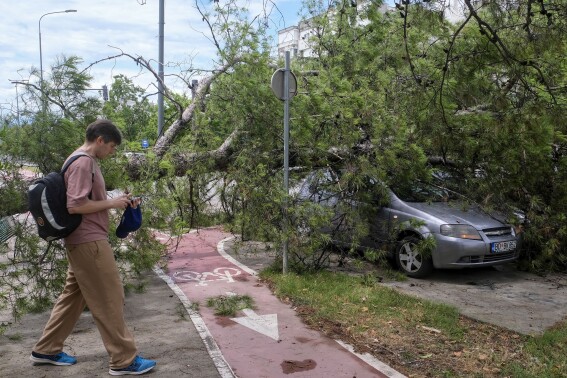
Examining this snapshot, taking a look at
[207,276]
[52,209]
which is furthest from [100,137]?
[207,276]

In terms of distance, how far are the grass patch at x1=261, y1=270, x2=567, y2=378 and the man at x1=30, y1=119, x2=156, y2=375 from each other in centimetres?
220

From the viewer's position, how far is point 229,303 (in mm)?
6340

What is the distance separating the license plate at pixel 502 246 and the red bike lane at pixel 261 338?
321 cm

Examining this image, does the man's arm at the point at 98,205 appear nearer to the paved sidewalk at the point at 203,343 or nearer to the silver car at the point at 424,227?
the paved sidewalk at the point at 203,343

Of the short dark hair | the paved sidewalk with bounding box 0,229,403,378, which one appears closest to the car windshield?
the paved sidewalk with bounding box 0,229,403,378

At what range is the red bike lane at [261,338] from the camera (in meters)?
4.52

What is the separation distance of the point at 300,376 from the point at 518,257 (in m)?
5.40

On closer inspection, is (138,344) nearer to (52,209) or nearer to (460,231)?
(52,209)

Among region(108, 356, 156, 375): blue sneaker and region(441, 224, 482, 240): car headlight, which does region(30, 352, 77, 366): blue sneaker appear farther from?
region(441, 224, 482, 240): car headlight

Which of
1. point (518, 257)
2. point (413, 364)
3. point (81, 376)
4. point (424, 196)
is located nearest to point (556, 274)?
point (518, 257)

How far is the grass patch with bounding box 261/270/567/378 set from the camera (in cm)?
464

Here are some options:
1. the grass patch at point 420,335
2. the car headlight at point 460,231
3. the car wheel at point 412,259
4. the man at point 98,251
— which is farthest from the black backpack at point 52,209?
the car headlight at point 460,231

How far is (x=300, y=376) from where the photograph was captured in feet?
14.4

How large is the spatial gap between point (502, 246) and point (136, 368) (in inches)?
219
